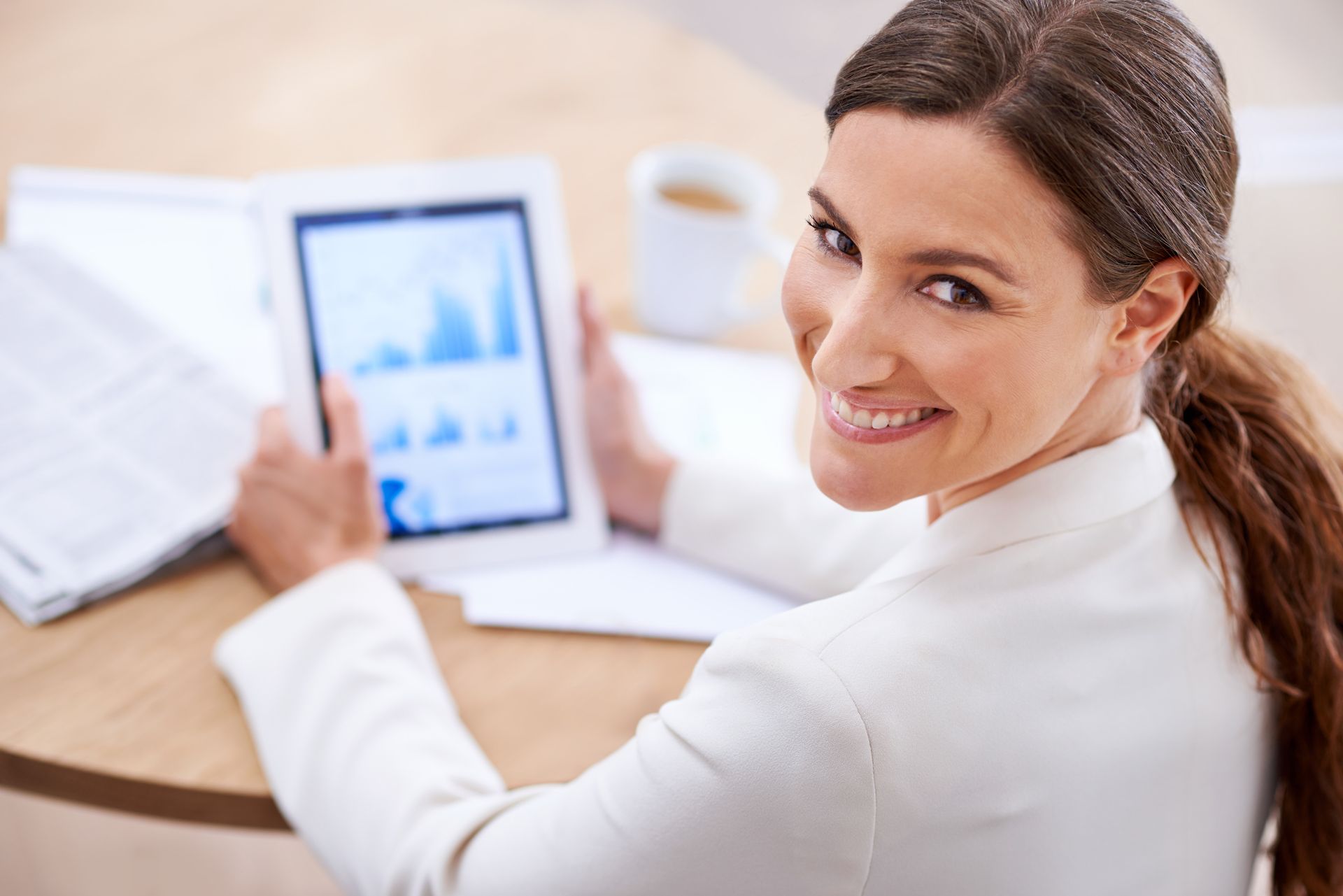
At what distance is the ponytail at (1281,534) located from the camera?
72cm

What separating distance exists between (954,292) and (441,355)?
0.54 m

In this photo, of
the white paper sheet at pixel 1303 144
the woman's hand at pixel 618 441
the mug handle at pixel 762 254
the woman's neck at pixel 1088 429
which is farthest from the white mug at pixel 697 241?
the white paper sheet at pixel 1303 144

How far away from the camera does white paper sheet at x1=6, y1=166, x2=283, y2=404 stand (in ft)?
3.66

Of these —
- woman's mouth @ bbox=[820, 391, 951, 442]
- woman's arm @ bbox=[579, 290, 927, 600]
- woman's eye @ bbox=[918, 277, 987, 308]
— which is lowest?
woman's arm @ bbox=[579, 290, 927, 600]

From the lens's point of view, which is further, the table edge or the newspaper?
the newspaper

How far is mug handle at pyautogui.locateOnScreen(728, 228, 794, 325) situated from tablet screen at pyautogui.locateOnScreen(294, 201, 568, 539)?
22 cm

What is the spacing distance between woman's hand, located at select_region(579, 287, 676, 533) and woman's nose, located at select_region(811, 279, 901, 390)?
0.44 m

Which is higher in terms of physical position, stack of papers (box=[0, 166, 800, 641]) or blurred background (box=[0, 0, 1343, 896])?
blurred background (box=[0, 0, 1343, 896])

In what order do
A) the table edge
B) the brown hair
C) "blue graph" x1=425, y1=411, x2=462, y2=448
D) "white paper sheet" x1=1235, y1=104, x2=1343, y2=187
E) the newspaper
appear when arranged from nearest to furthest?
the brown hair
the table edge
the newspaper
"blue graph" x1=425, y1=411, x2=462, y2=448
"white paper sheet" x1=1235, y1=104, x2=1343, y2=187

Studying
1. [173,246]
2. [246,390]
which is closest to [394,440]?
[246,390]

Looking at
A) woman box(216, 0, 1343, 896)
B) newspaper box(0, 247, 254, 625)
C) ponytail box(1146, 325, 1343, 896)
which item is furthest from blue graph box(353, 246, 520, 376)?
ponytail box(1146, 325, 1343, 896)

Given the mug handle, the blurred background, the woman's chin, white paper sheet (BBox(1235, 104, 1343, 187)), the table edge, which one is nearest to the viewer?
the woman's chin

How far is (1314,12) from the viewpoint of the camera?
302 centimetres

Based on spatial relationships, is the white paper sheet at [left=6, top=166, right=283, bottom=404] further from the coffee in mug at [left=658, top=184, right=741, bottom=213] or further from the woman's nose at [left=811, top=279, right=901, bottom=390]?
the woman's nose at [left=811, top=279, right=901, bottom=390]
